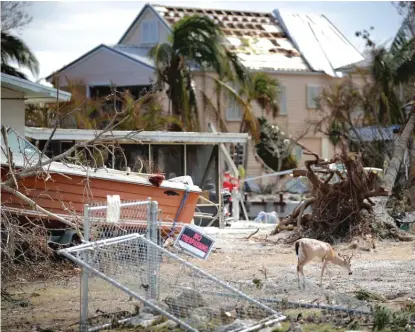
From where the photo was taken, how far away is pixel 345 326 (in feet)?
34.7

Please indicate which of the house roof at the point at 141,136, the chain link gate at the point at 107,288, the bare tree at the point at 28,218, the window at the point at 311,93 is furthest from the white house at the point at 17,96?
the window at the point at 311,93

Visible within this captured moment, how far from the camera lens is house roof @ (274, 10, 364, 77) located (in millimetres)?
51906

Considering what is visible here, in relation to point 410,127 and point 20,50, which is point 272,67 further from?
point 410,127

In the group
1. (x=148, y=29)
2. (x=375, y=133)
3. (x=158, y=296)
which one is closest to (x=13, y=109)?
(x=158, y=296)

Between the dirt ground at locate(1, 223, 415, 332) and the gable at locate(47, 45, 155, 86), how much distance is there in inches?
1081

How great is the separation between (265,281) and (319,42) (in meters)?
41.9

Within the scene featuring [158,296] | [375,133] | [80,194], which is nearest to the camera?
[158,296]

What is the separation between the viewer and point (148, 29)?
5169cm

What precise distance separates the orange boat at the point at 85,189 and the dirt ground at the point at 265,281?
Answer: 1.10 metres

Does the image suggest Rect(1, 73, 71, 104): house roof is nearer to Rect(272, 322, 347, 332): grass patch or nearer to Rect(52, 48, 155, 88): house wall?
Rect(272, 322, 347, 332): grass patch

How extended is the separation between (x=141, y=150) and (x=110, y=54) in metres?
24.4

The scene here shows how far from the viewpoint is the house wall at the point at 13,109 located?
21.2 metres

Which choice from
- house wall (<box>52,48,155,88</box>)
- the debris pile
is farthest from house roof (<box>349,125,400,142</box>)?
the debris pile

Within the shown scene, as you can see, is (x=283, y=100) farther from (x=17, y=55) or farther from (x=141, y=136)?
(x=141, y=136)
